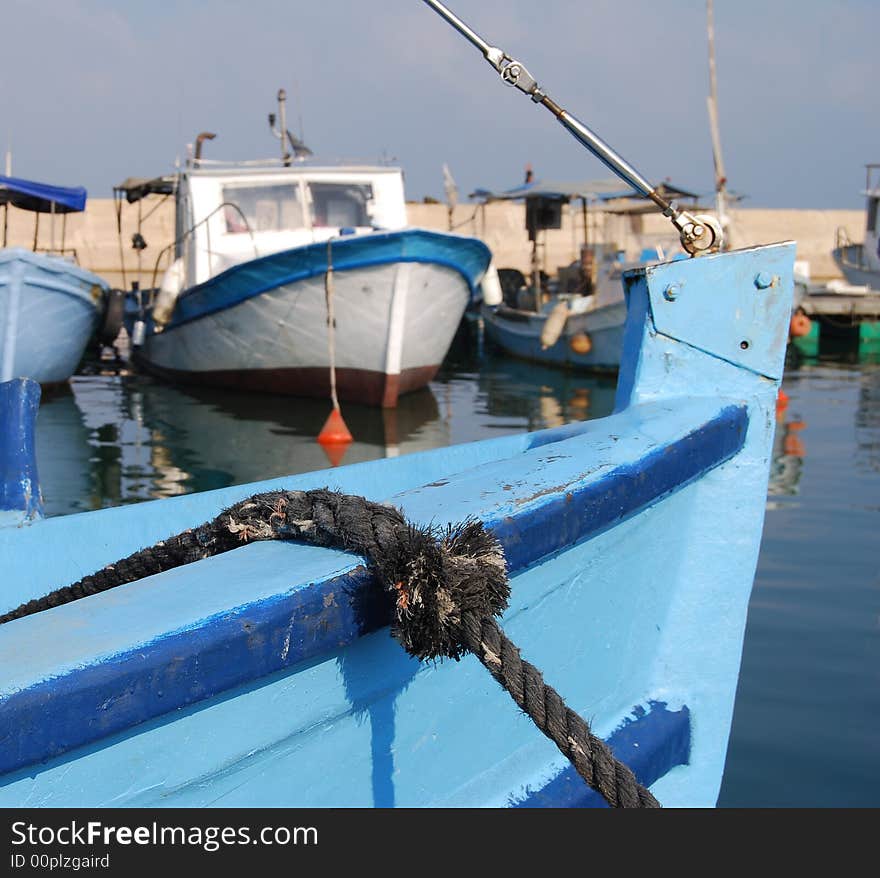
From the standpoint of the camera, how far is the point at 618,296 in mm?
15992

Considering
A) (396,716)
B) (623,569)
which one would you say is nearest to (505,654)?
(396,716)

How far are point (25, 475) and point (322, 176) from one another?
11.0m

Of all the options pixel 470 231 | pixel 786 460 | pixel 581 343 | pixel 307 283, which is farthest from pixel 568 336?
pixel 470 231

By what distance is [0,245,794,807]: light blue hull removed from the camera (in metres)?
1.21

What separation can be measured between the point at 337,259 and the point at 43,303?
357 cm

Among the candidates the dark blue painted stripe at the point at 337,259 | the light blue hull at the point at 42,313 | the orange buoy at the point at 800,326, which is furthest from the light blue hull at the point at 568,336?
the light blue hull at the point at 42,313

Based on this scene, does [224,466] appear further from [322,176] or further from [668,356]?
[668,356]

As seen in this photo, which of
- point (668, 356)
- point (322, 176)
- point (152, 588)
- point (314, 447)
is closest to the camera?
point (152, 588)

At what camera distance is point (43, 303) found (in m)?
12.0

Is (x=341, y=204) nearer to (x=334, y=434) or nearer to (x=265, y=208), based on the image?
(x=265, y=208)

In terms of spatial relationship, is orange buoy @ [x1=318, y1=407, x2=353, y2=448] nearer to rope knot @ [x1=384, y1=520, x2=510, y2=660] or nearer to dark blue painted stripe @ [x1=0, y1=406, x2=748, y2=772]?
dark blue painted stripe @ [x1=0, y1=406, x2=748, y2=772]

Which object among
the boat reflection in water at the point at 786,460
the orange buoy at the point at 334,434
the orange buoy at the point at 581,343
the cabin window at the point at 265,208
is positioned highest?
the cabin window at the point at 265,208

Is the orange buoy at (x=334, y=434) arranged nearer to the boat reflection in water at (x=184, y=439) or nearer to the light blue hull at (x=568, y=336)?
the boat reflection in water at (x=184, y=439)

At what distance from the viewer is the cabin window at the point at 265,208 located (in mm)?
13047
